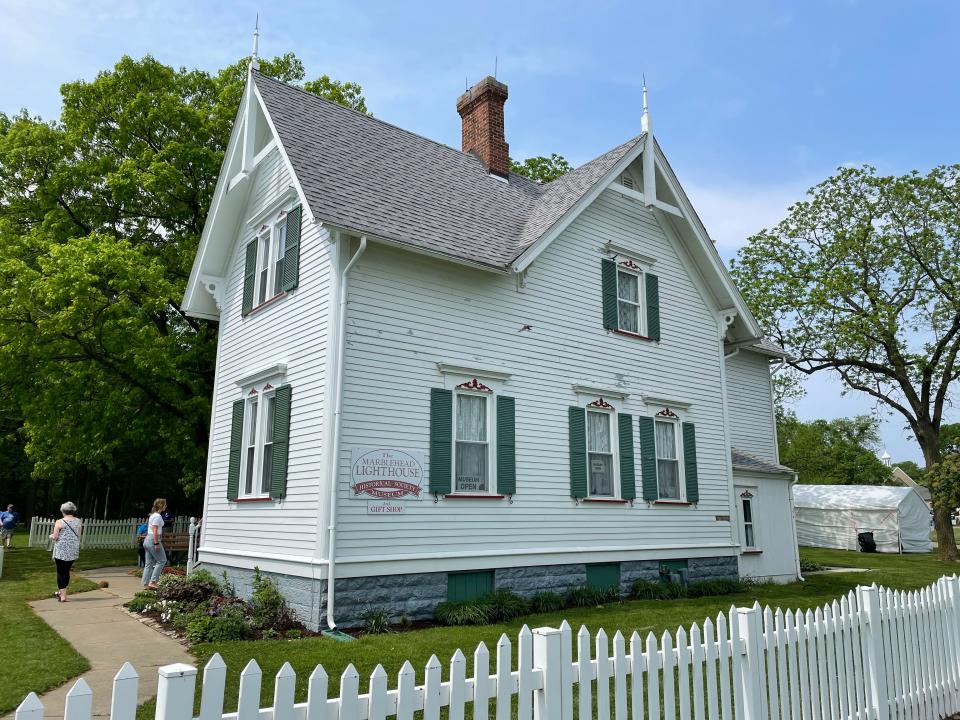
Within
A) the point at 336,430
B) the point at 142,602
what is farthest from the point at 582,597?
the point at 142,602

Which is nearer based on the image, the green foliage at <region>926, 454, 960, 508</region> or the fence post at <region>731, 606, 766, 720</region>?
the fence post at <region>731, 606, 766, 720</region>

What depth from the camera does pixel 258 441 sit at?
13781 mm

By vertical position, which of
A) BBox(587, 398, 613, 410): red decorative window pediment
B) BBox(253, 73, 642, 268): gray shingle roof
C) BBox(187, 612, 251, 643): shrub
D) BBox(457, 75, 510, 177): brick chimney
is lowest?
BBox(187, 612, 251, 643): shrub

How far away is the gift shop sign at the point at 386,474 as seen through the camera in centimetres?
1157

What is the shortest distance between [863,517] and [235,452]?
1230 inches

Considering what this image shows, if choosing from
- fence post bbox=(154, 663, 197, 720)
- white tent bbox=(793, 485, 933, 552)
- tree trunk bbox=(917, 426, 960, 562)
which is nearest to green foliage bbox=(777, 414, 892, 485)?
white tent bbox=(793, 485, 933, 552)

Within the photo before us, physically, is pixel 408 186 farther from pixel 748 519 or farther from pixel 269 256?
pixel 748 519

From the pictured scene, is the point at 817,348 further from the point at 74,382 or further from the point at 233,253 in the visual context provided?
the point at 74,382

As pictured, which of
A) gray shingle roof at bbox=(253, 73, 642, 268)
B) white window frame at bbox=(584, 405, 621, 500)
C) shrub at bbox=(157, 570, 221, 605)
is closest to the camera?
shrub at bbox=(157, 570, 221, 605)

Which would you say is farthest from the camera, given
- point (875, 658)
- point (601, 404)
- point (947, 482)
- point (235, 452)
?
point (947, 482)

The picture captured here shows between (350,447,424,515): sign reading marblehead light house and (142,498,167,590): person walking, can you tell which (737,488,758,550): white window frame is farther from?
(142,498,167,590): person walking

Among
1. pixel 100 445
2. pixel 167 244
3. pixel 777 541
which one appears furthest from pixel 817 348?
pixel 100 445

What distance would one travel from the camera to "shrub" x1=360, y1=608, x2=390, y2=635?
10977 millimetres

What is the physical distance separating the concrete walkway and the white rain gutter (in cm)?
218
